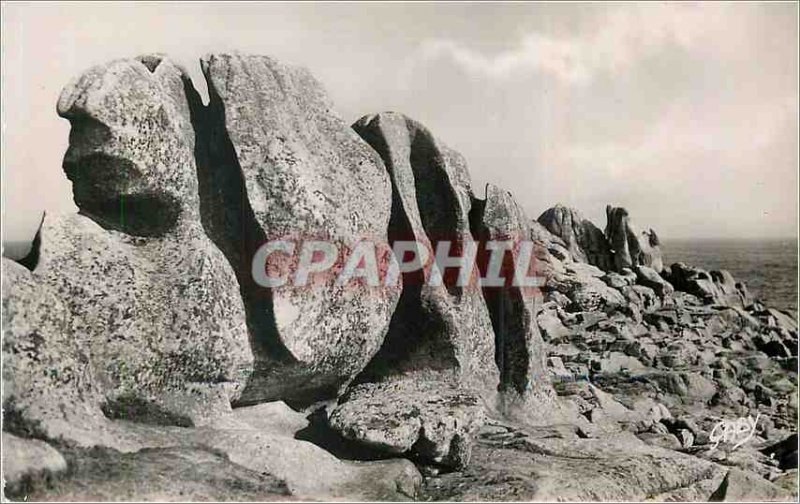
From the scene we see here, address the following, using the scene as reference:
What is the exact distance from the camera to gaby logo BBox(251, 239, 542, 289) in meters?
8.76

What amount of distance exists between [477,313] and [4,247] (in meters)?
5.41

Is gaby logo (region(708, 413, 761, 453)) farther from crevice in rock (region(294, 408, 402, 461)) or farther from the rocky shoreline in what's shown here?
crevice in rock (region(294, 408, 402, 461))

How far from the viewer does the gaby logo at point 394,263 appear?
8.76 metres

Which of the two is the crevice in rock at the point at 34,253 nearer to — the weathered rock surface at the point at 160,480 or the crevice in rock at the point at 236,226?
the crevice in rock at the point at 236,226

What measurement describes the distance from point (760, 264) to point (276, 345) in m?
27.2

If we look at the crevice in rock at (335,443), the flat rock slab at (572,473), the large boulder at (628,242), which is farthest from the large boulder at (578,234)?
the crevice in rock at (335,443)

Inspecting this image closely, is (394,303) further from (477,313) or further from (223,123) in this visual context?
(223,123)

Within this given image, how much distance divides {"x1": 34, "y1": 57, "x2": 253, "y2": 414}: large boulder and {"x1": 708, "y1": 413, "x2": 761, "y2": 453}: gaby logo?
19.0 feet

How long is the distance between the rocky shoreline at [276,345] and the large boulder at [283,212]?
0.07 feet

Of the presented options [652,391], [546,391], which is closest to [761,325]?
[652,391]

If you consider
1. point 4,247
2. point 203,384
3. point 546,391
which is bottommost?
point 546,391

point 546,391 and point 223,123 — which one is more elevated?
point 223,123

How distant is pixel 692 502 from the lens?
28.2 feet

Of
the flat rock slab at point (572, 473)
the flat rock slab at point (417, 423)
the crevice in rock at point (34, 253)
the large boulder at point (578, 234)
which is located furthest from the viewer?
the large boulder at point (578, 234)
